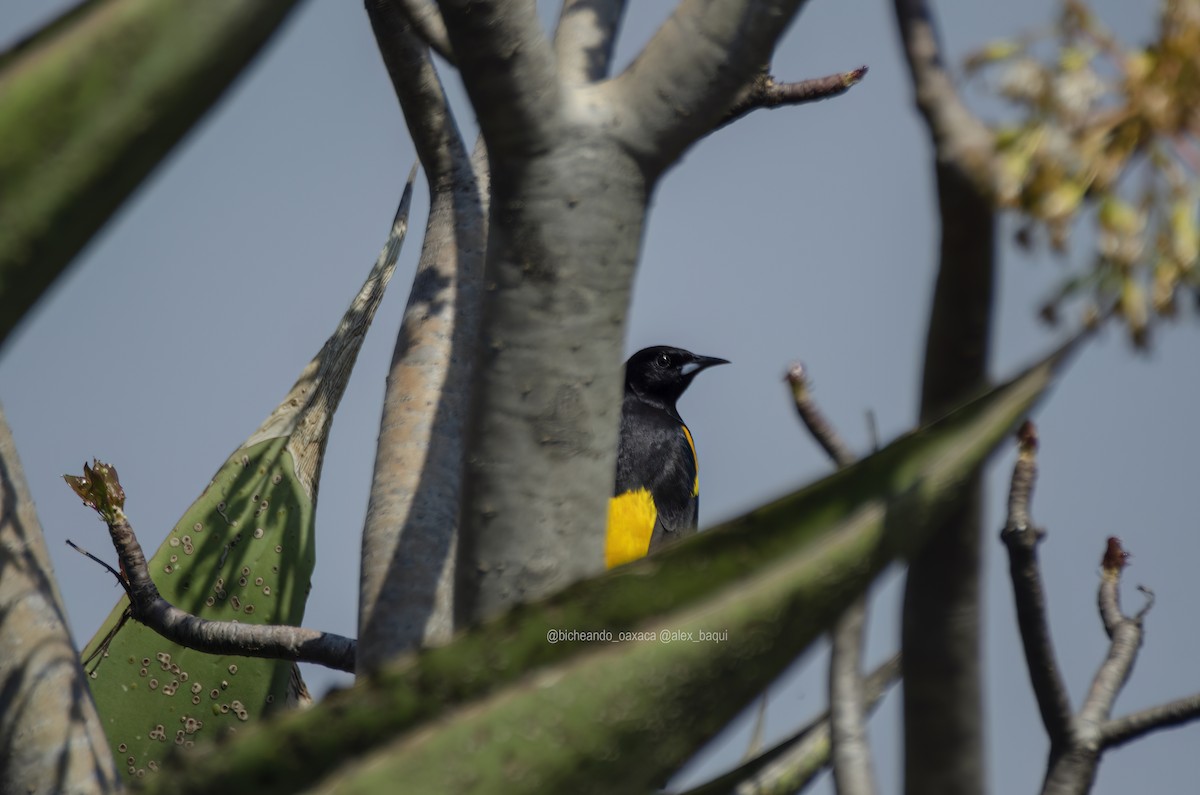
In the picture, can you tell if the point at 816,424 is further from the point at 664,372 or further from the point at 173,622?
the point at 664,372

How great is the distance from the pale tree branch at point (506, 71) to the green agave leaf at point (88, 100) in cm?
28

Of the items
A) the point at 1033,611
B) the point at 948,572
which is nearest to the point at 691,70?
the point at 948,572

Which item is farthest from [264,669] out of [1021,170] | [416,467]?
[1021,170]

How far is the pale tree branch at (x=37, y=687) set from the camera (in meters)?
1.35

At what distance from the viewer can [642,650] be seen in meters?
0.92

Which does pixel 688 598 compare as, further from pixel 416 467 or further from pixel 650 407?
pixel 650 407

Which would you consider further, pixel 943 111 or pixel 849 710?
pixel 849 710

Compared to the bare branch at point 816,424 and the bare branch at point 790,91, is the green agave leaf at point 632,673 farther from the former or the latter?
the bare branch at point 790,91

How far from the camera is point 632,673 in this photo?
91 cm

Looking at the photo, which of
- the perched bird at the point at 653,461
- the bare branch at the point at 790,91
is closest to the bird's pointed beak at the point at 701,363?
the perched bird at the point at 653,461

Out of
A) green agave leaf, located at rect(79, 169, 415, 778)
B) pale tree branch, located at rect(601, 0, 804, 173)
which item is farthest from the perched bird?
pale tree branch, located at rect(601, 0, 804, 173)

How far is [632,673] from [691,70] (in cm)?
61

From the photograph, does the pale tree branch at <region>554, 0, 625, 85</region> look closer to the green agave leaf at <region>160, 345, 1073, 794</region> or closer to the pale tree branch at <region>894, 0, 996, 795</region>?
the pale tree branch at <region>894, 0, 996, 795</region>

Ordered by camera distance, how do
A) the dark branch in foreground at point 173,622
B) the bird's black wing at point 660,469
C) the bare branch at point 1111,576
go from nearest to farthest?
the bare branch at point 1111,576, the dark branch in foreground at point 173,622, the bird's black wing at point 660,469
